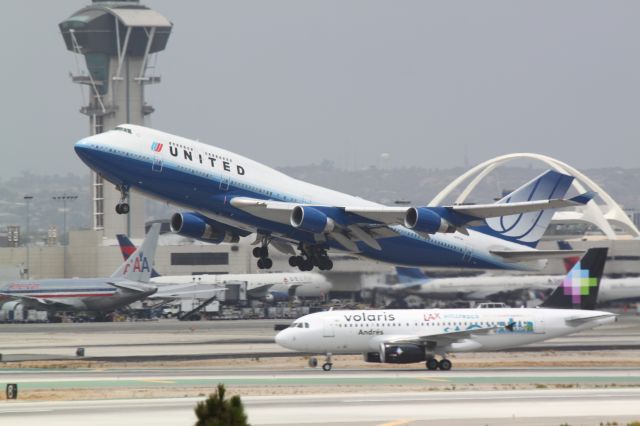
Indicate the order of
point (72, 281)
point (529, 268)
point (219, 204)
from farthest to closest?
point (72, 281)
point (529, 268)
point (219, 204)

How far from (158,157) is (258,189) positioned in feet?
19.3

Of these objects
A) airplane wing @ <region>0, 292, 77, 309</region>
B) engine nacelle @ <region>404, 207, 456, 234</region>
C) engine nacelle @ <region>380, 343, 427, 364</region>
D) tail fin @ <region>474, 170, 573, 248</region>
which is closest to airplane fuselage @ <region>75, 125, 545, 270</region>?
engine nacelle @ <region>404, 207, 456, 234</region>

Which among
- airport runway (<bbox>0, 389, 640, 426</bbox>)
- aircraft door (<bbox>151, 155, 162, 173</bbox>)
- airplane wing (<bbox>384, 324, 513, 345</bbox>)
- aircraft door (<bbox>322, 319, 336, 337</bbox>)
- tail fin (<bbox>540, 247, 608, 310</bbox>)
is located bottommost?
airport runway (<bbox>0, 389, 640, 426</bbox>)

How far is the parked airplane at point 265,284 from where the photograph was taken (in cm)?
11100

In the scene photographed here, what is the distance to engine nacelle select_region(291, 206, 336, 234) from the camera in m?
60.8

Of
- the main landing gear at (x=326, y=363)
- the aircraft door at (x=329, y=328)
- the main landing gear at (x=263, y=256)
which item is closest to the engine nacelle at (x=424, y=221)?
the aircraft door at (x=329, y=328)

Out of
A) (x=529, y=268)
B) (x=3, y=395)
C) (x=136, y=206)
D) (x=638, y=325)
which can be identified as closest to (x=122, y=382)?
(x=3, y=395)

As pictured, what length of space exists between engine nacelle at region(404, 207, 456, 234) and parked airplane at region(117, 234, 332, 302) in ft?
155

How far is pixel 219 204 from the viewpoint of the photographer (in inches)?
2344

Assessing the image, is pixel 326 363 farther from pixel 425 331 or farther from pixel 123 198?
pixel 123 198

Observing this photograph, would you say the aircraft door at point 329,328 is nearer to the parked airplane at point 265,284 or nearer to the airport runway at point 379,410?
the airport runway at point 379,410

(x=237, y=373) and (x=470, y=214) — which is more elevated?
(x=470, y=214)

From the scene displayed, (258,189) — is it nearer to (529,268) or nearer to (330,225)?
(330,225)

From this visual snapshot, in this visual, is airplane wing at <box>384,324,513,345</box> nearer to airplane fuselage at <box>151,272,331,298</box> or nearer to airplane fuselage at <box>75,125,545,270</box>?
airplane fuselage at <box>75,125,545,270</box>
